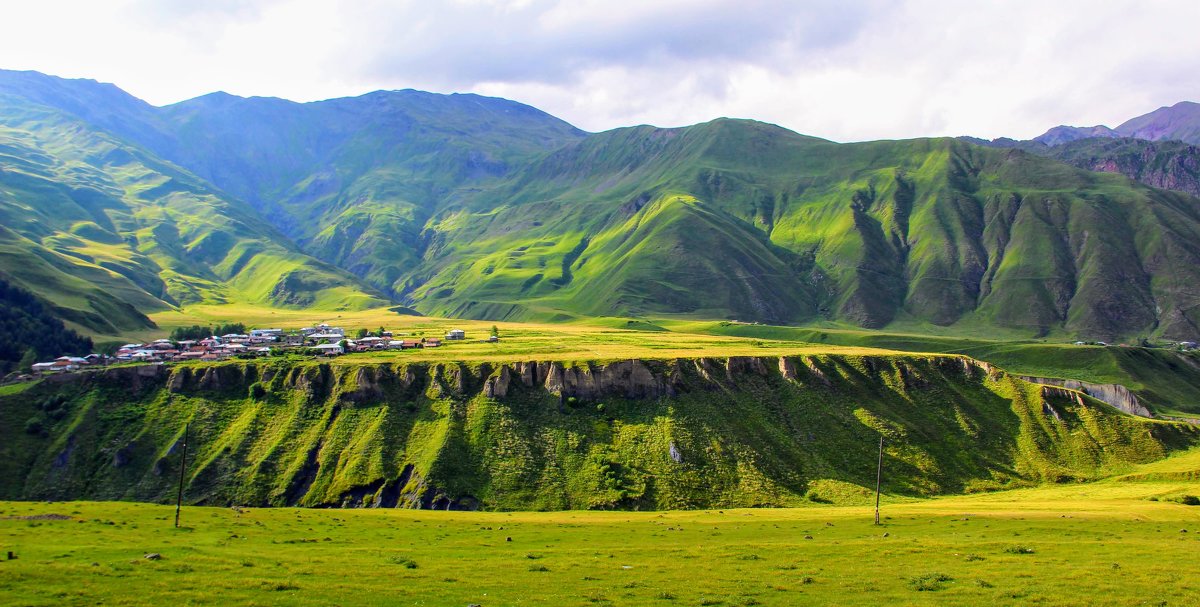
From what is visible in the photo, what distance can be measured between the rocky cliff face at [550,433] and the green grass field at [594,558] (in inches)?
995

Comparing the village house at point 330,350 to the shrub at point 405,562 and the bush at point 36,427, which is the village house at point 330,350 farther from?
the shrub at point 405,562

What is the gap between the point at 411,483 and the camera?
99.1 metres

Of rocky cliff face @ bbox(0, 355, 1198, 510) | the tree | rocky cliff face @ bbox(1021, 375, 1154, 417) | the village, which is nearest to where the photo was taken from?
rocky cliff face @ bbox(0, 355, 1198, 510)

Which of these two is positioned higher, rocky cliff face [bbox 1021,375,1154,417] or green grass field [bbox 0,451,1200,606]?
green grass field [bbox 0,451,1200,606]

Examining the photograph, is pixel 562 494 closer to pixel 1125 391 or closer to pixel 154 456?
pixel 154 456

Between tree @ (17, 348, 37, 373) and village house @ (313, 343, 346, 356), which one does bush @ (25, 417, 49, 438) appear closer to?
tree @ (17, 348, 37, 373)

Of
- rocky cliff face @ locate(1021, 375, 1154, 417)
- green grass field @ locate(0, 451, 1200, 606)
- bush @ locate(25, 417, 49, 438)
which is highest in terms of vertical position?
green grass field @ locate(0, 451, 1200, 606)

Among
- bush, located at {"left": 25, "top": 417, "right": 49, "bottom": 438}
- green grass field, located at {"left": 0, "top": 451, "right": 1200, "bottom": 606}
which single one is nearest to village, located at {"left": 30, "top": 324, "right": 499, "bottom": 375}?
bush, located at {"left": 25, "top": 417, "right": 49, "bottom": 438}

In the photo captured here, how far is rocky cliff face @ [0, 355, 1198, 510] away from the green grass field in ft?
82.9

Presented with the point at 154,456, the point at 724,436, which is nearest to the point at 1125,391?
the point at 724,436

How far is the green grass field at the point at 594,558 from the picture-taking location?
38125mm

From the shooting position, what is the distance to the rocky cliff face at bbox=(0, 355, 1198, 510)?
329 ft

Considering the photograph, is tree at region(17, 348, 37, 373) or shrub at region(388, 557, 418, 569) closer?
shrub at region(388, 557, 418, 569)

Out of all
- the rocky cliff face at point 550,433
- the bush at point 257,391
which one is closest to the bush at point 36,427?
the rocky cliff face at point 550,433
